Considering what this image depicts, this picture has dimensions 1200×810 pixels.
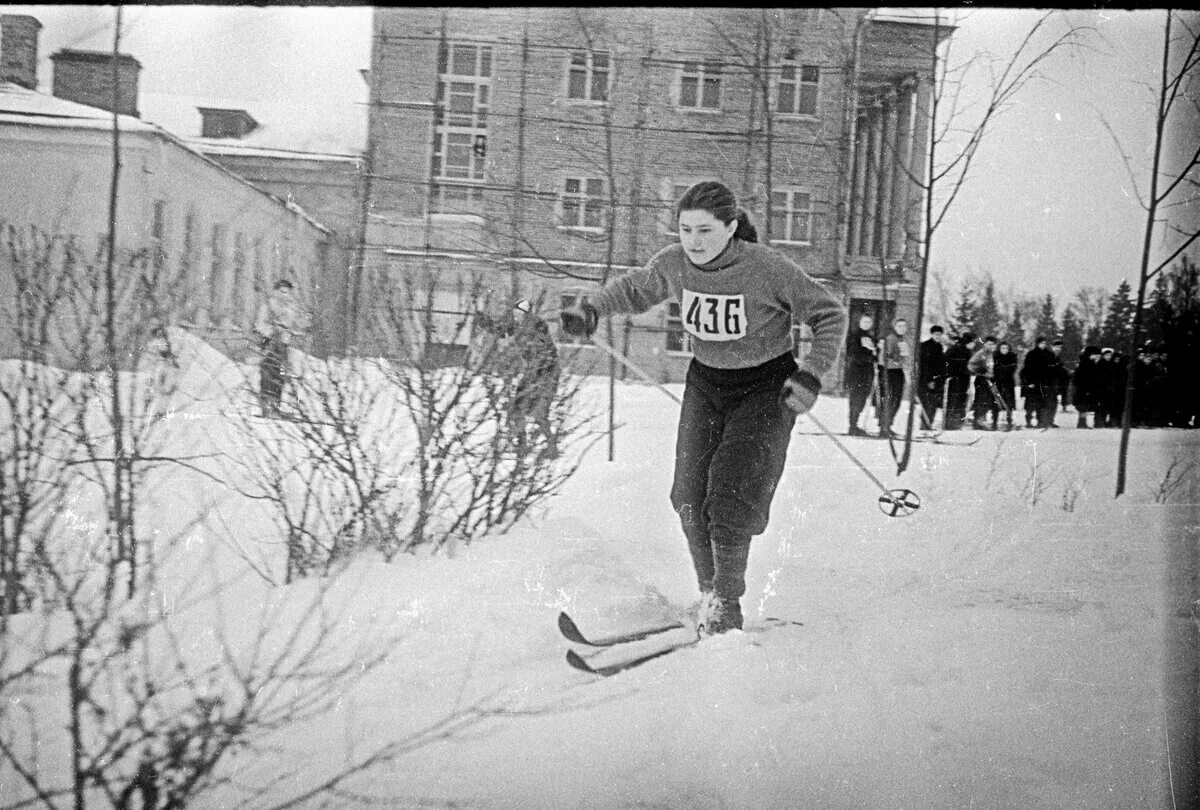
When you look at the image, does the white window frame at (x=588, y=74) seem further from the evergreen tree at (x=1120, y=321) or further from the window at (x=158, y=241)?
the evergreen tree at (x=1120, y=321)

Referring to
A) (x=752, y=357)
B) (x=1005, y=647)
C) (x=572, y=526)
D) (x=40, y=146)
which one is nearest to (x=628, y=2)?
(x=752, y=357)

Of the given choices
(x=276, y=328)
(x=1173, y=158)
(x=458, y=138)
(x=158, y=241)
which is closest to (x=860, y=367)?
(x=1173, y=158)

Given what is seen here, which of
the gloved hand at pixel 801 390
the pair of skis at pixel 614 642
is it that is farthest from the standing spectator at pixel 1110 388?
the pair of skis at pixel 614 642

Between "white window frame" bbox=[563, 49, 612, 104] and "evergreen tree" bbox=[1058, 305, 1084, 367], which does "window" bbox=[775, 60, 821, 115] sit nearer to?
"white window frame" bbox=[563, 49, 612, 104]

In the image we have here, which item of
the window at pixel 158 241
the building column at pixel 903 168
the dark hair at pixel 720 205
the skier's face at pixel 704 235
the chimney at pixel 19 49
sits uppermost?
the chimney at pixel 19 49

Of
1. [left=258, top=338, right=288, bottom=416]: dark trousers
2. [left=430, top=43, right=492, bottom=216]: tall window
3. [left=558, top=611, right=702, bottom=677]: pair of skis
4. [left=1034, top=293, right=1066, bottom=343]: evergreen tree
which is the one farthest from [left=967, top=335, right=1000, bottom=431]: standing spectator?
[left=258, top=338, right=288, bottom=416]: dark trousers

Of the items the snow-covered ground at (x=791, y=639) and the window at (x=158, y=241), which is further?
the window at (x=158, y=241)

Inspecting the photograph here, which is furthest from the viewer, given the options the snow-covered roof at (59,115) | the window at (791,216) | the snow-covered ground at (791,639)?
the snow-covered roof at (59,115)

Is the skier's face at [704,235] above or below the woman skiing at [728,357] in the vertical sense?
above
